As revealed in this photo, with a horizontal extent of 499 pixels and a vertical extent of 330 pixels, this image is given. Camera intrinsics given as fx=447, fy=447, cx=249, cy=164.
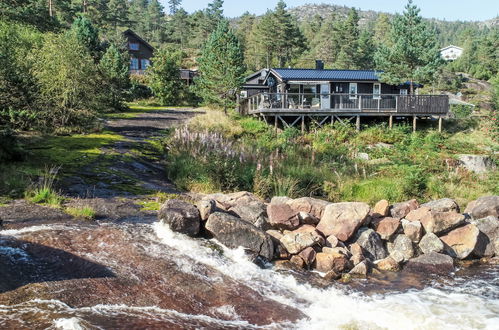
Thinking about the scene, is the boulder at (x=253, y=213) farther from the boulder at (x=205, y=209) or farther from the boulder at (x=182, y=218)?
the boulder at (x=182, y=218)

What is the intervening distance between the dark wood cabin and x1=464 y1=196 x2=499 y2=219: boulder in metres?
57.1

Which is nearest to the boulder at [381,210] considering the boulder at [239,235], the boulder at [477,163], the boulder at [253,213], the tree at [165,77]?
the boulder at [253,213]

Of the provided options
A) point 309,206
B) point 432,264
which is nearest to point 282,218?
point 309,206

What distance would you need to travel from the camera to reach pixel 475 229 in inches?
397

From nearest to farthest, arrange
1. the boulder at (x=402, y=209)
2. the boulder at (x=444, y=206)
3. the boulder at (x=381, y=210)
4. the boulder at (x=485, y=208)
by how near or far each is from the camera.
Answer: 1. the boulder at (x=381, y=210)
2. the boulder at (x=402, y=209)
3. the boulder at (x=444, y=206)
4. the boulder at (x=485, y=208)

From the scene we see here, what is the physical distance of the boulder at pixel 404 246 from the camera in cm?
949

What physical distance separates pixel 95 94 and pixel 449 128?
21629mm

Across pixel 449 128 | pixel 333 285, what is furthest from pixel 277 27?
pixel 333 285

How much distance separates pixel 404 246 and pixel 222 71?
75.3 feet

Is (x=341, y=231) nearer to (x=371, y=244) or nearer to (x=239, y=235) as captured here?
(x=371, y=244)

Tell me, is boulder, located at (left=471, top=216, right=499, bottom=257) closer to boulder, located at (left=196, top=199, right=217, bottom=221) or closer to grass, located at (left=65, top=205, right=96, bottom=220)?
boulder, located at (left=196, top=199, right=217, bottom=221)

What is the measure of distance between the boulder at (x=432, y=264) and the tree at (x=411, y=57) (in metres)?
21.6

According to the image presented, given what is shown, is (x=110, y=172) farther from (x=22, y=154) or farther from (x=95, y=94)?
(x=95, y=94)

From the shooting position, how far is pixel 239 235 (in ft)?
27.6
